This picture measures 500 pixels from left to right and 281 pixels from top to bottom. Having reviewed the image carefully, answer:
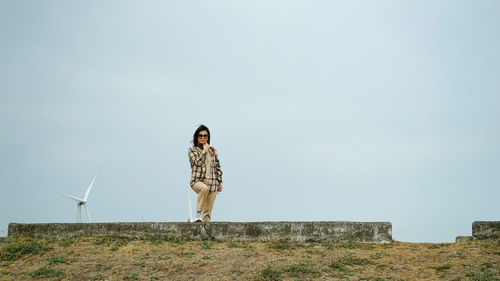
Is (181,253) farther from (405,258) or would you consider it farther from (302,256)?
(405,258)

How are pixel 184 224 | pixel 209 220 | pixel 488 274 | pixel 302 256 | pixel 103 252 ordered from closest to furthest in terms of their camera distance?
1. pixel 488 274
2. pixel 302 256
3. pixel 103 252
4. pixel 184 224
5. pixel 209 220

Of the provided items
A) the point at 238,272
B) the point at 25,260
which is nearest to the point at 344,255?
the point at 238,272

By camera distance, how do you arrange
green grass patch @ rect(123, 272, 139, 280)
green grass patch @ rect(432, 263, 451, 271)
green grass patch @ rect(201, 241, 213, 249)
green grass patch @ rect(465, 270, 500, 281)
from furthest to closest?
green grass patch @ rect(201, 241, 213, 249) → green grass patch @ rect(432, 263, 451, 271) → green grass patch @ rect(123, 272, 139, 280) → green grass patch @ rect(465, 270, 500, 281)

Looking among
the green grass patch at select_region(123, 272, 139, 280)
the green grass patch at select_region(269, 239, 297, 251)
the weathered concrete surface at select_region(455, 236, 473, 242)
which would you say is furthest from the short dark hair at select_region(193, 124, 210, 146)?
the weathered concrete surface at select_region(455, 236, 473, 242)

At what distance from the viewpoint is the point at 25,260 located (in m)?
9.94

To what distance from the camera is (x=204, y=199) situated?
443 inches

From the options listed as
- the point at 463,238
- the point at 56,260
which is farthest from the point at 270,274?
the point at 463,238

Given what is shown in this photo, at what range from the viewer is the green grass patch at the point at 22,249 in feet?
33.4

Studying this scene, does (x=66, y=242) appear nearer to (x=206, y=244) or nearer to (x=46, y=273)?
(x=46, y=273)

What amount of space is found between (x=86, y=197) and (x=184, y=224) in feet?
48.5

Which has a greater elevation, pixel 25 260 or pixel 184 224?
pixel 184 224

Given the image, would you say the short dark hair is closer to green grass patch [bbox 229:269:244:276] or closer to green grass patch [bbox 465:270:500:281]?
green grass patch [bbox 229:269:244:276]

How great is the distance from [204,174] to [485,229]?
6259mm

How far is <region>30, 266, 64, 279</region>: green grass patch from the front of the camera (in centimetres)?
882
